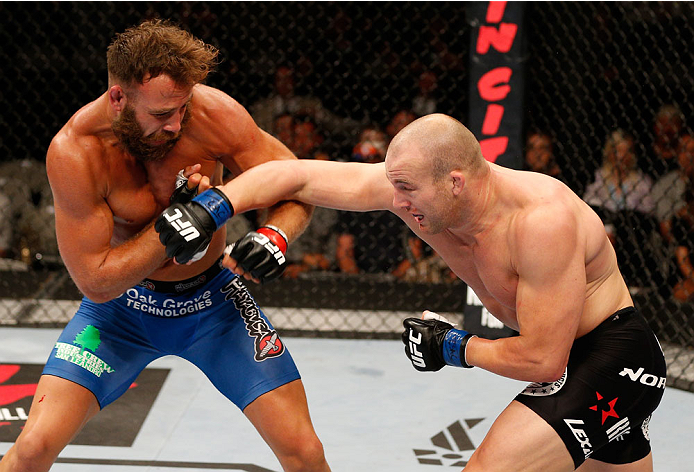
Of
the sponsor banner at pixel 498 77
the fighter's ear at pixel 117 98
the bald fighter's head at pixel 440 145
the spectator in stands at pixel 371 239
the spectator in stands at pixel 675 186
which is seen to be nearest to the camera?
the bald fighter's head at pixel 440 145

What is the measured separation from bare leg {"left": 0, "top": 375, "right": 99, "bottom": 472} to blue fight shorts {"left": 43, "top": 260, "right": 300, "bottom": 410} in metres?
0.05

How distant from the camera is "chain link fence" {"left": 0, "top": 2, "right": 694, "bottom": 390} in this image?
451cm

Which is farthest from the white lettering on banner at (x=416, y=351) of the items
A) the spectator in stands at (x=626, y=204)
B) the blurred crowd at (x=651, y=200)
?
the spectator in stands at (x=626, y=204)

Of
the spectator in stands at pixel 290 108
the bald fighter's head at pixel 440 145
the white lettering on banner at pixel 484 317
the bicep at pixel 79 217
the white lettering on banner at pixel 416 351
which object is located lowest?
the white lettering on banner at pixel 484 317

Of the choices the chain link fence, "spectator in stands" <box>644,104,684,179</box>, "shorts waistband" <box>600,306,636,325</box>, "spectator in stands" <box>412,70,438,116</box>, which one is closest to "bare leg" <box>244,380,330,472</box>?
"shorts waistband" <box>600,306,636,325</box>

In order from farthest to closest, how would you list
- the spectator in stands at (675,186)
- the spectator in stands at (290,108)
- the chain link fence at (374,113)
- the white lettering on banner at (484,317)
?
1. the spectator in stands at (290,108)
2. the chain link fence at (374,113)
3. the spectator in stands at (675,186)
4. the white lettering on banner at (484,317)

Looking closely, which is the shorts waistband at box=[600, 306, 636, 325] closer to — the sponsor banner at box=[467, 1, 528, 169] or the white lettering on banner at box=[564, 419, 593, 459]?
the white lettering on banner at box=[564, 419, 593, 459]

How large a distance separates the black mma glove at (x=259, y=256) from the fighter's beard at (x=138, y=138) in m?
0.36

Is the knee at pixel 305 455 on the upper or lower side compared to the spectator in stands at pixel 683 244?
upper

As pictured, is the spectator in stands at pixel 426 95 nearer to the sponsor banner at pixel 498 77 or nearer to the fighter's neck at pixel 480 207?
the sponsor banner at pixel 498 77

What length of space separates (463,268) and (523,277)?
26cm

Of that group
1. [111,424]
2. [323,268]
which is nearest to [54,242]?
[323,268]

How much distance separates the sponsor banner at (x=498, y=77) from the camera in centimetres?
407

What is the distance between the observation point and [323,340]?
4.42 m
